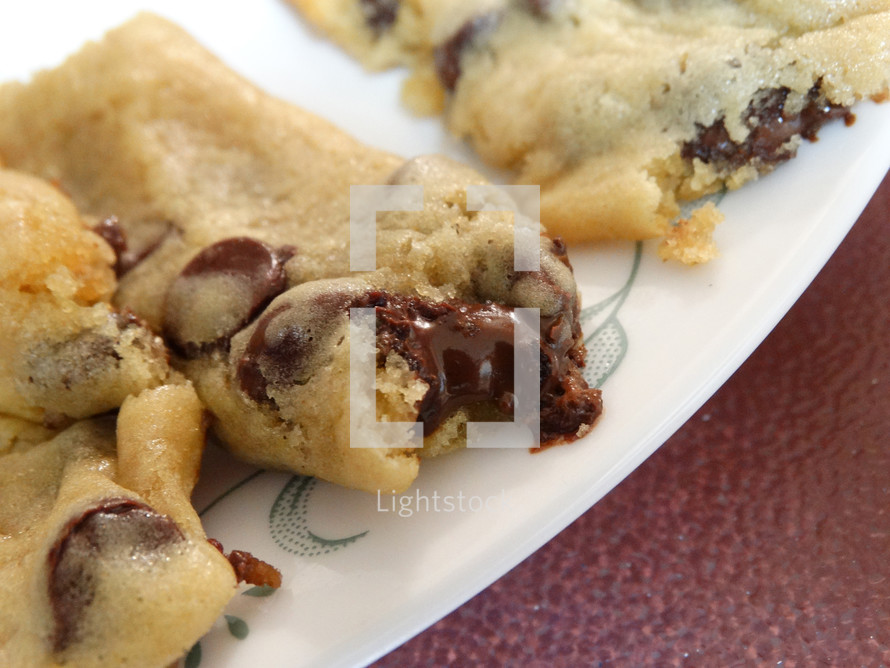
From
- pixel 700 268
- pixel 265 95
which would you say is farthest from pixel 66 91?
pixel 700 268

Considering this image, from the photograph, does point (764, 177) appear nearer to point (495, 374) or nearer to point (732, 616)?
point (495, 374)

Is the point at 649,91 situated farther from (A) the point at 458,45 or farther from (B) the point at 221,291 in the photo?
(B) the point at 221,291

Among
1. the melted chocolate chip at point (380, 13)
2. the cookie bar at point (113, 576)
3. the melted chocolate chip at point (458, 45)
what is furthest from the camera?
the melted chocolate chip at point (380, 13)

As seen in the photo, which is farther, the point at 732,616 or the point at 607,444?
the point at 732,616

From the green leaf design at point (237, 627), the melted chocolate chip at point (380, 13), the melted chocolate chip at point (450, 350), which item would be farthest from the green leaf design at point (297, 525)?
the melted chocolate chip at point (380, 13)

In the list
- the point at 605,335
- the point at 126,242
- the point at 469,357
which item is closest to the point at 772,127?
the point at 605,335

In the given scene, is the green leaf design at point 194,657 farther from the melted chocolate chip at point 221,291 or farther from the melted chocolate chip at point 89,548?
the melted chocolate chip at point 221,291
